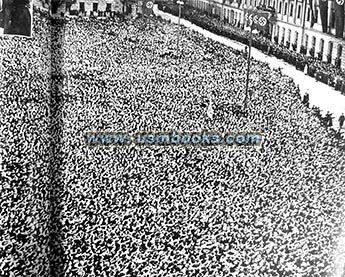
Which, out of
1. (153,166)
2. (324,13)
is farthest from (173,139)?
(324,13)

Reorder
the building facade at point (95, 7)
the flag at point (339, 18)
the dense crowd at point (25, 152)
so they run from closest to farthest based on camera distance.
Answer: the flag at point (339, 18)
the dense crowd at point (25, 152)
the building facade at point (95, 7)

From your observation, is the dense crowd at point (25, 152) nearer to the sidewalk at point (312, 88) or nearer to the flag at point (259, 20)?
the sidewalk at point (312, 88)

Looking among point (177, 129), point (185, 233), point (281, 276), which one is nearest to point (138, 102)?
point (177, 129)

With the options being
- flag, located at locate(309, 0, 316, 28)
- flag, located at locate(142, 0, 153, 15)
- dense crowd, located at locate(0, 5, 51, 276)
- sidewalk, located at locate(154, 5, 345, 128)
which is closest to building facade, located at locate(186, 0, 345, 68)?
flag, located at locate(309, 0, 316, 28)

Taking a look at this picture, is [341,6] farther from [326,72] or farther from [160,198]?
[160,198]

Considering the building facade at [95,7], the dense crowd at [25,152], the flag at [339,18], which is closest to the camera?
the flag at [339,18]

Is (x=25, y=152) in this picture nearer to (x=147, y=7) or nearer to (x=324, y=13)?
(x=147, y=7)

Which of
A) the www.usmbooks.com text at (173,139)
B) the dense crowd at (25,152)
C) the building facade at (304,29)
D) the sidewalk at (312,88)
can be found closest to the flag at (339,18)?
the building facade at (304,29)
